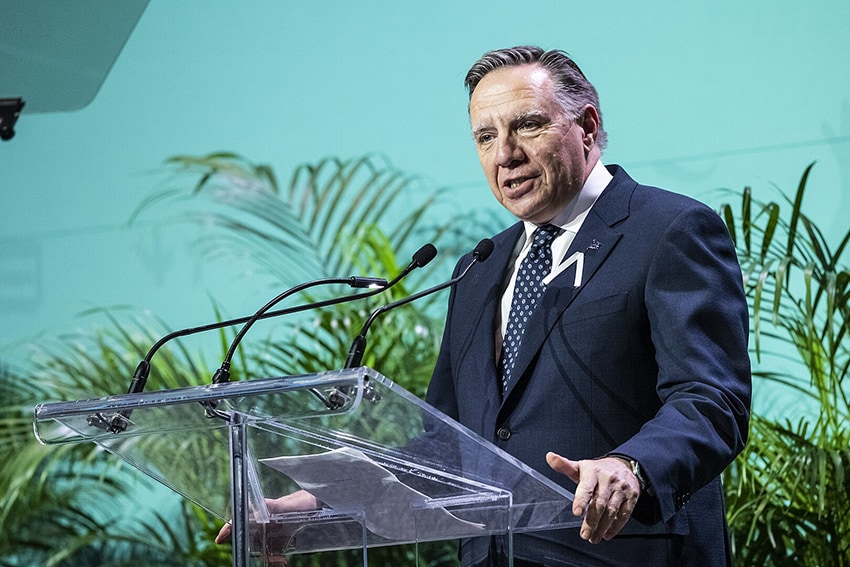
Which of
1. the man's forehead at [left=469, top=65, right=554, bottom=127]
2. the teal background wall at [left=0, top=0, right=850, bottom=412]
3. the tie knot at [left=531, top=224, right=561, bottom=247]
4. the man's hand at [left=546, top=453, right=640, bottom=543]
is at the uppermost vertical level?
the teal background wall at [left=0, top=0, right=850, bottom=412]

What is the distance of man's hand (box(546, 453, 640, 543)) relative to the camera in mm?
1456

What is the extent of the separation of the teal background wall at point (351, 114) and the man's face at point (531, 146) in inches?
70.3

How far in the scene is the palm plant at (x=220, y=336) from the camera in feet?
13.4

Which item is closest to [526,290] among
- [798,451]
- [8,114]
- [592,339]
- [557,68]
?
[592,339]

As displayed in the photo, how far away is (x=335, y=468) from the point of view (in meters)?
1.53

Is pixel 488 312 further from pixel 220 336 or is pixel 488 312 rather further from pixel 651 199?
pixel 220 336

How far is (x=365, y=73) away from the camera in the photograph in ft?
14.4

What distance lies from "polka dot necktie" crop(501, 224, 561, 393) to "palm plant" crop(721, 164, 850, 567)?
1.23m

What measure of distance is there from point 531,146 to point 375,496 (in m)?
0.81

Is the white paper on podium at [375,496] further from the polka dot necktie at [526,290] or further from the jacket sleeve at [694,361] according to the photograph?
the polka dot necktie at [526,290]

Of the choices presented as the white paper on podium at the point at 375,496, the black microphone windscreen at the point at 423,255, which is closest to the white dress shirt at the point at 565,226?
the black microphone windscreen at the point at 423,255

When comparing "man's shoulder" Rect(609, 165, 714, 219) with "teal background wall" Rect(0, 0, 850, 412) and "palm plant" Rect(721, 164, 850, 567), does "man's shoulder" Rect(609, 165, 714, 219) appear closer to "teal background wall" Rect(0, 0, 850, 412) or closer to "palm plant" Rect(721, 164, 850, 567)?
"palm plant" Rect(721, 164, 850, 567)

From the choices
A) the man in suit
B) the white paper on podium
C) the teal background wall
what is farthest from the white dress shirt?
the teal background wall

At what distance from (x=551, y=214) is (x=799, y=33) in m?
1.98
